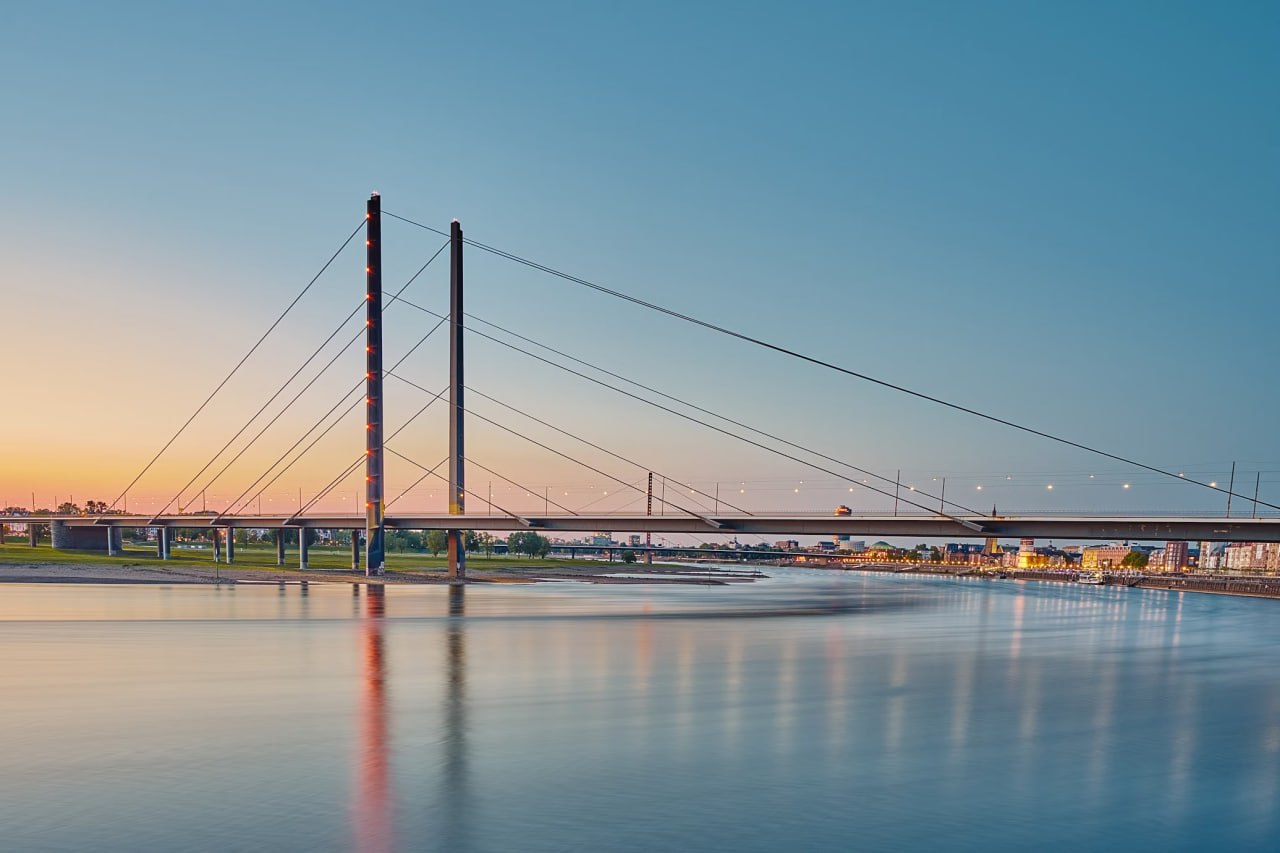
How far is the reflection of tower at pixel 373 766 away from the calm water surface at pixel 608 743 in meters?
0.06

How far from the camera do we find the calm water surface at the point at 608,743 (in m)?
12.4

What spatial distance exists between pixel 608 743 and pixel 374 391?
57639mm

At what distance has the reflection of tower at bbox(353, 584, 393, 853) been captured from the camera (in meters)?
11.8

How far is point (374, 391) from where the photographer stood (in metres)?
70.8

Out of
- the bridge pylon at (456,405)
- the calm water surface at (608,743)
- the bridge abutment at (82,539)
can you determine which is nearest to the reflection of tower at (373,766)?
the calm water surface at (608,743)

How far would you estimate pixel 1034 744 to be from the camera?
723 inches

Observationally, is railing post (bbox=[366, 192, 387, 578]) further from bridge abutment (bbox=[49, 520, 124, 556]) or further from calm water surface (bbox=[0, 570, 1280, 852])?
bridge abutment (bbox=[49, 520, 124, 556])

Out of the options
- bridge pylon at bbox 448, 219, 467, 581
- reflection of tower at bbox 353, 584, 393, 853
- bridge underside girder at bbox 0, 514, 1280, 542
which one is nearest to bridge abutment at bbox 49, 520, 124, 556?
bridge underside girder at bbox 0, 514, 1280, 542

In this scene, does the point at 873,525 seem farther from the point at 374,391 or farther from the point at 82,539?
the point at 82,539

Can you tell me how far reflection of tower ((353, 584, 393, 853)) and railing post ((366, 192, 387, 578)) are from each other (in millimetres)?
39420

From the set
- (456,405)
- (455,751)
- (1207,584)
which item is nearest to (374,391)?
(456,405)

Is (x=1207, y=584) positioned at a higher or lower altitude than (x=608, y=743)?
lower

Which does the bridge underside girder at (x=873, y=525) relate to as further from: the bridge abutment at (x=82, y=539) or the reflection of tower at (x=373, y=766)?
the reflection of tower at (x=373, y=766)

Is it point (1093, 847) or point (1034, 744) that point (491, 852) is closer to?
point (1093, 847)
